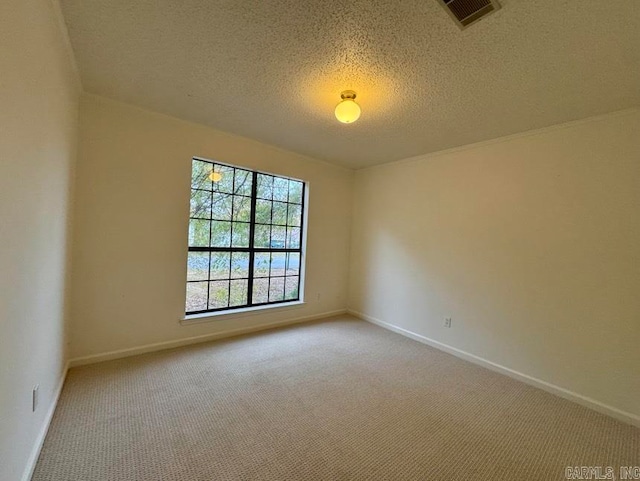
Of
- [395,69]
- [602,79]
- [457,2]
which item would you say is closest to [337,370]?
[395,69]

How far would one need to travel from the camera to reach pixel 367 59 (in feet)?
5.91

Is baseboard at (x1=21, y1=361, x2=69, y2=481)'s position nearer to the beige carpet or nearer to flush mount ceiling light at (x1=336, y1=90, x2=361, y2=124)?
the beige carpet

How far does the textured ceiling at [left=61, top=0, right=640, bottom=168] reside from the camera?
145cm

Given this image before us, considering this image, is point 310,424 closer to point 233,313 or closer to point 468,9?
point 233,313

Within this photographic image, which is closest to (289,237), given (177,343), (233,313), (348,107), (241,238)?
(241,238)

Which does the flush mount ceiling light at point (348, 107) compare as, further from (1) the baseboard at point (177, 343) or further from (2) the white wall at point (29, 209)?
(1) the baseboard at point (177, 343)

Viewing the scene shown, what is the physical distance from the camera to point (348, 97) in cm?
222

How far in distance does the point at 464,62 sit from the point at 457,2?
1.74 ft

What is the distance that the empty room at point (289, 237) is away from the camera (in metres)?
1.47

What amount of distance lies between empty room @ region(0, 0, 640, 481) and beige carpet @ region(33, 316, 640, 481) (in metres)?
0.02

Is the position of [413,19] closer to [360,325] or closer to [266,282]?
[266,282]

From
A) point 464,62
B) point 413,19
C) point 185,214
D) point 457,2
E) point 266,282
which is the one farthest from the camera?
point 266,282

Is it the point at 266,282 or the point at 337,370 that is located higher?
the point at 266,282

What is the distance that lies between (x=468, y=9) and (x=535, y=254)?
2.32m
